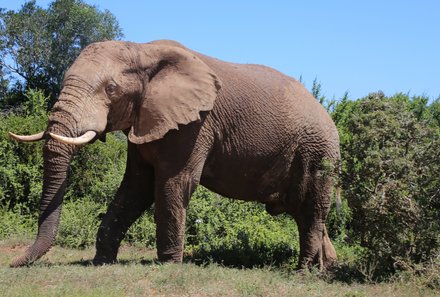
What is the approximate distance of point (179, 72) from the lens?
8258 millimetres

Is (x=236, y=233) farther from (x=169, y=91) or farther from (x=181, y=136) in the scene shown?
(x=169, y=91)

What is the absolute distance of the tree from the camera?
28.0 meters

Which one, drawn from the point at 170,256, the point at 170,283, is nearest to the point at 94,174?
the point at 170,256

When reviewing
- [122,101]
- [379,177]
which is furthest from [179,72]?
[379,177]

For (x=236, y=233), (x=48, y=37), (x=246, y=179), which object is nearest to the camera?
(x=246, y=179)

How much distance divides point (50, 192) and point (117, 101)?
1291 millimetres

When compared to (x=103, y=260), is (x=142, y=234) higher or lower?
higher

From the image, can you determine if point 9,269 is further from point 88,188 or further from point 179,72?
point 88,188

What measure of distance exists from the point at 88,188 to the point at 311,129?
5.63 m

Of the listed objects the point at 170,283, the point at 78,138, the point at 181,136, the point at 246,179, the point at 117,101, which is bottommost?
the point at 170,283

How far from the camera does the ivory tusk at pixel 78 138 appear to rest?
22.9 ft

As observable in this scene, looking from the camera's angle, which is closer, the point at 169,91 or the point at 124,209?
the point at 169,91

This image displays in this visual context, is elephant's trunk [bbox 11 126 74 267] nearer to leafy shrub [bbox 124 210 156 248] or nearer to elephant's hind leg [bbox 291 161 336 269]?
elephant's hind leg [bbox 291 161 336 269]

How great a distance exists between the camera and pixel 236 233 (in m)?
11.4
